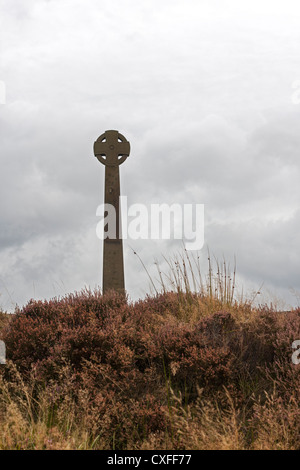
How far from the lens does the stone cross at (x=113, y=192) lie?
9805 millimetres

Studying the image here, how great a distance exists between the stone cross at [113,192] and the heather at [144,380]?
8.33 feet

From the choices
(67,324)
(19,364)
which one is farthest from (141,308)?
(19,364)

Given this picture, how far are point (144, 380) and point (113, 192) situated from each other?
17.5 ft

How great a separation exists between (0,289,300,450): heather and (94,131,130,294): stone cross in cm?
254

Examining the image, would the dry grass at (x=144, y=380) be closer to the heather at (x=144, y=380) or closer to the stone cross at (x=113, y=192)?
the heather at (x=144, y=380)

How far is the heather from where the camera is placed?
443cm

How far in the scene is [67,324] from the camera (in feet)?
20.9

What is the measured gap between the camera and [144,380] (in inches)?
214
